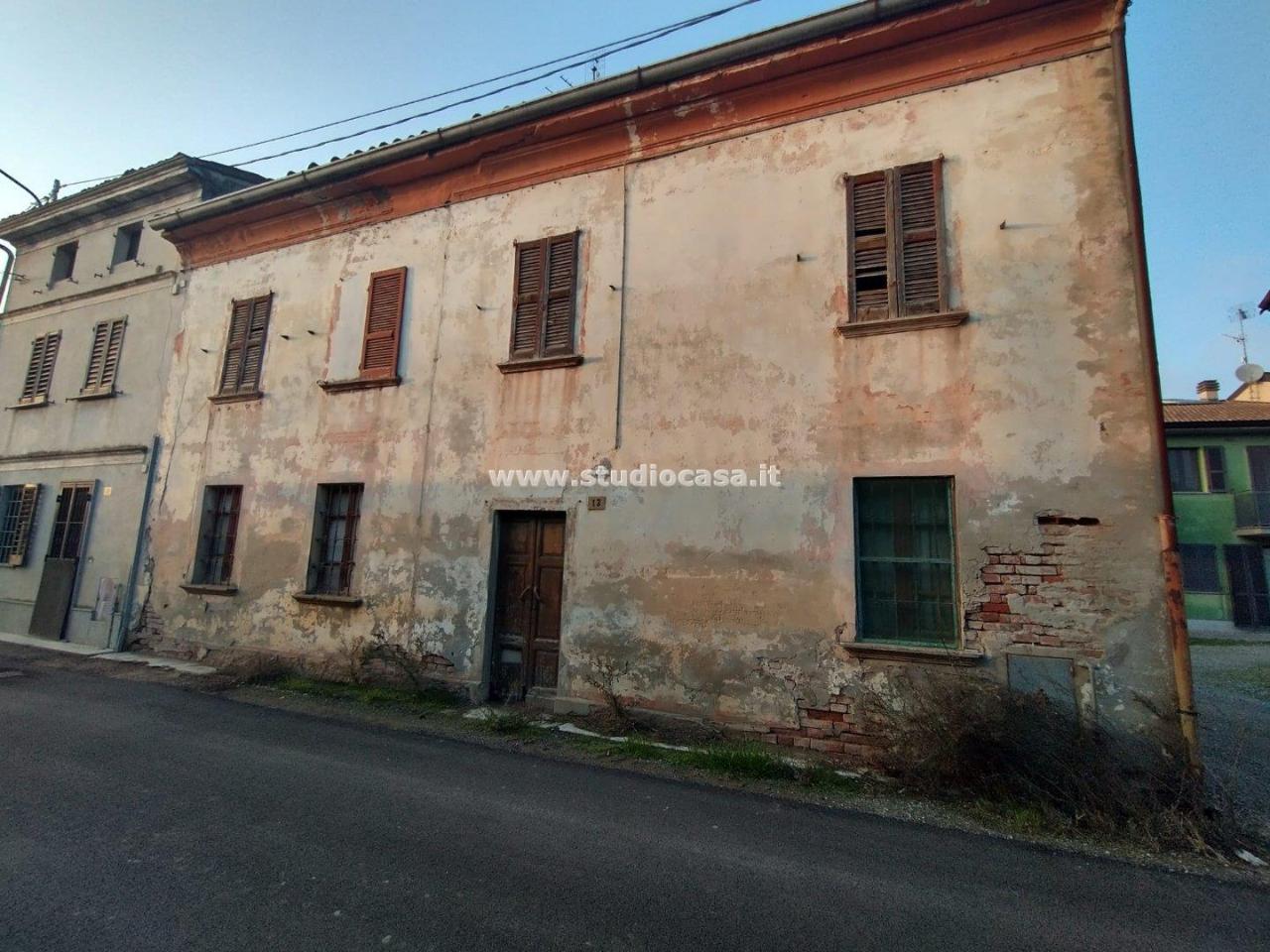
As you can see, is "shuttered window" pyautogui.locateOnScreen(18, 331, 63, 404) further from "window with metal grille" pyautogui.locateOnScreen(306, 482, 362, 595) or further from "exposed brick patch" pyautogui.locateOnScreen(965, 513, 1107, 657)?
"exposed brick patch" pyautogui.locateOnScreen(965, 513, 1107, 657)

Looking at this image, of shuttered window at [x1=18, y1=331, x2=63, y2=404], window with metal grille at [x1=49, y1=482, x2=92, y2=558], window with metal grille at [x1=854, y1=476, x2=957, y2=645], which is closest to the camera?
window with metal grille at [x1=854, y1=476, x2=957, y2=645]

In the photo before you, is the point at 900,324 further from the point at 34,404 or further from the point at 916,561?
the point at 34,404

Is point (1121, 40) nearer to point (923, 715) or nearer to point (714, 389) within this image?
point (714, 389)

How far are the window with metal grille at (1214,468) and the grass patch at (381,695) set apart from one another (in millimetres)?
23686

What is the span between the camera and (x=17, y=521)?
38.7 feet

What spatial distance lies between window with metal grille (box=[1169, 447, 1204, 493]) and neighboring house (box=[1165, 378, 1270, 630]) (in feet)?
0.08

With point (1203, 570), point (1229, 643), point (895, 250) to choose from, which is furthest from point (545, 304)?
point (1203, 570)

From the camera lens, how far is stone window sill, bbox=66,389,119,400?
11070 millimetres

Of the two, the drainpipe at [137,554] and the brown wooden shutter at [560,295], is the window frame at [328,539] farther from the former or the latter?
the drainpipe at [137,554]

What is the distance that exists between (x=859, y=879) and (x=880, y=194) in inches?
232

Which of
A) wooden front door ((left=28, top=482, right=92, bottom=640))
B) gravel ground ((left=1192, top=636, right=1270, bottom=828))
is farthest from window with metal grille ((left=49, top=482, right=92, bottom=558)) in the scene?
gravel ground ((left=1192, top=636, right=1270, bottom=828))

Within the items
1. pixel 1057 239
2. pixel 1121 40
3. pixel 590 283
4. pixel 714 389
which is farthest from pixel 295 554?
pixel 1121 40

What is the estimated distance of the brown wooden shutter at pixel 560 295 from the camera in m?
7.48

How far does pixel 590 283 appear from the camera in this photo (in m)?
7.45
